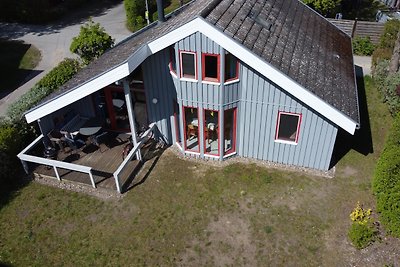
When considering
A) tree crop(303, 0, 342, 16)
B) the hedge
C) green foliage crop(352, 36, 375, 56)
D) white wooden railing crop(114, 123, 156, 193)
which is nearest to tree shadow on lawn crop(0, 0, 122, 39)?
white wooden railing crop(114, 123, 156, 193)

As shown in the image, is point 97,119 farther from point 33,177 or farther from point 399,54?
point 399,54

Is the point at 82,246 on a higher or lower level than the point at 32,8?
lower

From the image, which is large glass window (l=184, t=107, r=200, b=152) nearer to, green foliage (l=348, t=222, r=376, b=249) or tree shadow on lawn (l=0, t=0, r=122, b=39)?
green foliage (l=348, t=222, r=376, b=249)

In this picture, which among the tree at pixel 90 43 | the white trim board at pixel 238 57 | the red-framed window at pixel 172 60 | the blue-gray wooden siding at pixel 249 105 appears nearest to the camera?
the white trim board at pixel 238 57

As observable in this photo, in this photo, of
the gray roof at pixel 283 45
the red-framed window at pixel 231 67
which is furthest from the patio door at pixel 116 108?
the red-framed window at pixel 231 67

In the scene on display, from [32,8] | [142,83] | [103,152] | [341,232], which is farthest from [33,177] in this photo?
[32,8]

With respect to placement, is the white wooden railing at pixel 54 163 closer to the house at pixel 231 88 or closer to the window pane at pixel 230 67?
the house at pixel 231 88

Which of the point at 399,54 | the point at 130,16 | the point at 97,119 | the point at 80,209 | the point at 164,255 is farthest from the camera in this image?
the point at 130,16
